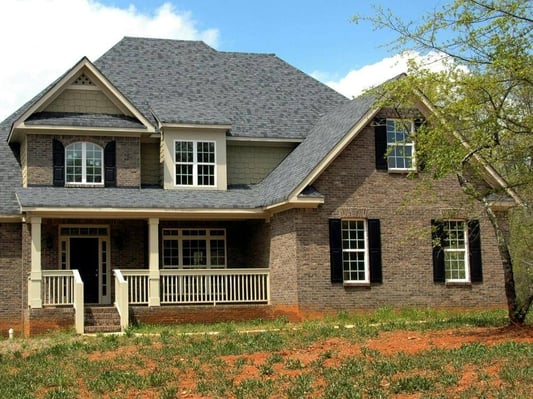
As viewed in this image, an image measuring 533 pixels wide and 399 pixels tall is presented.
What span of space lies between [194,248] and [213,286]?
9.44 feet

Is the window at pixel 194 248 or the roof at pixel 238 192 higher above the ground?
the roof at pixel 238 192

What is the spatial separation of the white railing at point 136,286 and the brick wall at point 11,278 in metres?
3.18

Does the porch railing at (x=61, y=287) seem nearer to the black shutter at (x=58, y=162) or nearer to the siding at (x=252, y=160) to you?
the black shutter at (x=58, y=162)

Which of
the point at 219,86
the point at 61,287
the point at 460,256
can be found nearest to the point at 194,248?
the point at 61,287

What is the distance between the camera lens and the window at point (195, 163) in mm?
26094

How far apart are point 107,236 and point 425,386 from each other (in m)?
16.2

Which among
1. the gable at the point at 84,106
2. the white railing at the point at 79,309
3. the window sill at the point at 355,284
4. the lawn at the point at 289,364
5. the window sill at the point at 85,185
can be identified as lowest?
the lawn at the point at 289,364

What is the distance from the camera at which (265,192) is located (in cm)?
2555

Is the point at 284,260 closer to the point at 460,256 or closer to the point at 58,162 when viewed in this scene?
the point at 460,256

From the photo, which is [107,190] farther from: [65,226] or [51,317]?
[51,317]

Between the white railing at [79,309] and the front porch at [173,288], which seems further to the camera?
the front porch at [173,288]

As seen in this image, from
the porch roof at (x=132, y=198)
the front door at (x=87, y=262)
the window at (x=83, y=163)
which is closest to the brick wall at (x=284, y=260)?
the porch roof at (x=132, y=198)

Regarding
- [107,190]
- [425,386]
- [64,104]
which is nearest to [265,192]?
[107,190]

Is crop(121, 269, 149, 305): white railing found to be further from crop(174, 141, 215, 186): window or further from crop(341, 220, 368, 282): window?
crop(341, 220, 368, 282): window
